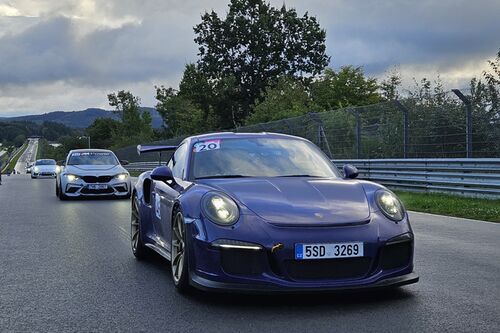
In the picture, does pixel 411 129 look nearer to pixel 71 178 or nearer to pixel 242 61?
pixel 71 178

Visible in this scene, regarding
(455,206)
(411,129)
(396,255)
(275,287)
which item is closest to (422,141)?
(411,129)

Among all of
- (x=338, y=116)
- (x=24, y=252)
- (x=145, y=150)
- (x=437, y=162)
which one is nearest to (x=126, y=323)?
(x=24, y=252)

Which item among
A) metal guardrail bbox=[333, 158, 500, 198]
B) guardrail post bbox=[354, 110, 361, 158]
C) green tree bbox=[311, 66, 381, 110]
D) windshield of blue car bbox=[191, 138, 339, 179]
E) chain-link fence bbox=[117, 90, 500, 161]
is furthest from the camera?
green tree bbox=[311, 66, 381, 110]

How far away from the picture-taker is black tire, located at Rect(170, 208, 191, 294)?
494 cm

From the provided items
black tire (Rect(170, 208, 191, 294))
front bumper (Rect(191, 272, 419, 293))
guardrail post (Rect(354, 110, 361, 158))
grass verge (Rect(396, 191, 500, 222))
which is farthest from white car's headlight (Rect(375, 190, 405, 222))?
guardrail post (Rect(354, 110, 361, 158))

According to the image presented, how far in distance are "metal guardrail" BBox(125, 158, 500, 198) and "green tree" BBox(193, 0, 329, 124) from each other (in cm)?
4835

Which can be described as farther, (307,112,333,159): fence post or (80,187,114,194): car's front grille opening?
(307,112,333,159): fence post

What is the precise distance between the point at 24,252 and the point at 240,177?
3.58m

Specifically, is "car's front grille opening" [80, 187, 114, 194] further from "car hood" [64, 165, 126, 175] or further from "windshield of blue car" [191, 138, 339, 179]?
"windshield of blue car" [191, 138, 339, 179]

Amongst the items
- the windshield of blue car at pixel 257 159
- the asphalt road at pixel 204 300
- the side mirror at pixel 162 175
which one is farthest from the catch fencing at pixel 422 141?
the side mirror at pixel 162 175

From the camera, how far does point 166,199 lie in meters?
5.93

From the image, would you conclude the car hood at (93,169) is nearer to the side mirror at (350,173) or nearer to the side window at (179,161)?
the side window at (179,161)

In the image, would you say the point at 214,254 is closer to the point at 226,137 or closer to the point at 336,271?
the point at 336,271

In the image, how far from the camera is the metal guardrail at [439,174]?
43.2ft
